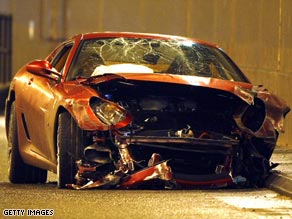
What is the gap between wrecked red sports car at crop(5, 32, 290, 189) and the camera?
11023 mm

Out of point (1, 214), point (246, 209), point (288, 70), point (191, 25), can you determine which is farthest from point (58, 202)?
point (191, 25)

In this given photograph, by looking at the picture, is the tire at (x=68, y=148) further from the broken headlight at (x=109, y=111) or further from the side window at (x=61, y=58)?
the side window at (x=61, y=58)

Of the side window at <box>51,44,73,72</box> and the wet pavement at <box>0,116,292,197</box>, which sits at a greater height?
the side window at <box>51,44,73,72</box>

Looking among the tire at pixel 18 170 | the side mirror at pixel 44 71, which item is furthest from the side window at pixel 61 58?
the tire at pixel 18 170

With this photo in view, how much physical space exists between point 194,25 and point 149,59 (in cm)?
914

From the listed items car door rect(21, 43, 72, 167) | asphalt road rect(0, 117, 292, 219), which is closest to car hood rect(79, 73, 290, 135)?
car door rect(21, 43, 72, 167)

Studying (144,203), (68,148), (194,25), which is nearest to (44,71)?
(68,148)

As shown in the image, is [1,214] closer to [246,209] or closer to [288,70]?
[246,209]

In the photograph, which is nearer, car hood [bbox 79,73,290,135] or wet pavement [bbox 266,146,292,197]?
car hood [bbox 79,73,290,135]

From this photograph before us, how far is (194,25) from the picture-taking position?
21469mm

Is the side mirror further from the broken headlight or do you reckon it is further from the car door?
the broken headlight

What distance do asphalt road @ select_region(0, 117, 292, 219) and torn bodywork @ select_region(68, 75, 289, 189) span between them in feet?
Result: 0.52

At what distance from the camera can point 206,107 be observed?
37.8 ft

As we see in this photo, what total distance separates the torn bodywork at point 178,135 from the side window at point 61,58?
137cm
